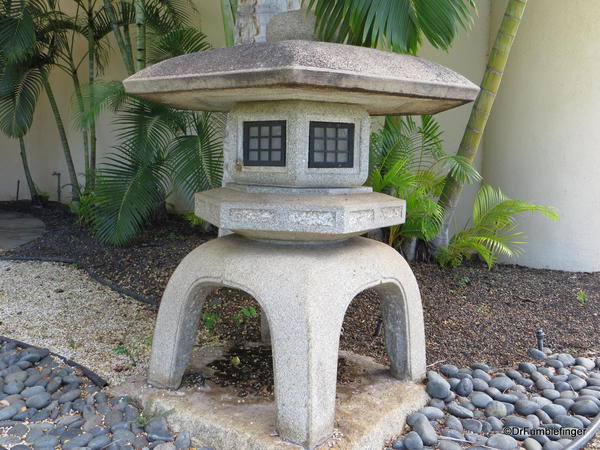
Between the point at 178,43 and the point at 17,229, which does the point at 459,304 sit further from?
the point at 17,229

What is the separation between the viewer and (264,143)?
8.49 ft

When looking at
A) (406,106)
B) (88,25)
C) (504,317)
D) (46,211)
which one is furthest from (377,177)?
(46,211)

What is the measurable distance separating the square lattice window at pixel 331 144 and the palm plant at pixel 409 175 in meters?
1.83

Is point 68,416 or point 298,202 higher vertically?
point 298,202

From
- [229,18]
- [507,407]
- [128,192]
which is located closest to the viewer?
[507,407]

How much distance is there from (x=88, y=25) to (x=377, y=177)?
499cm

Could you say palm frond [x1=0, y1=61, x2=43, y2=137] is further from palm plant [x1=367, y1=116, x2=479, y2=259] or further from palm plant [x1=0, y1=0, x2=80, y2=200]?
palm plant [x1=367, y1=116, x2=479, y2=259]

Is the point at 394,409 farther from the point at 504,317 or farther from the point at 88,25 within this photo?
the point at 88,25

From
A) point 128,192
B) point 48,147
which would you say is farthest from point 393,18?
point 48,147

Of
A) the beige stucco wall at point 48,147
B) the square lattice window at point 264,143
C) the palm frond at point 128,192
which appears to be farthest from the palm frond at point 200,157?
the beige stucco wall at point 48,147

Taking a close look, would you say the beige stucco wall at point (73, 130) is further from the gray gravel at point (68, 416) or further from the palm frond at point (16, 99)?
the gray gravel at point (68, 416)

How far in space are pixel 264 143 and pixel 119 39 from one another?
4.89 m

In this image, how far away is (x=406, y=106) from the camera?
9.06ft

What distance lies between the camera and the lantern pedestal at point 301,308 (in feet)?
7.52
